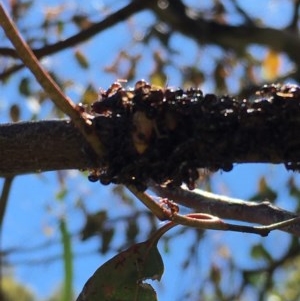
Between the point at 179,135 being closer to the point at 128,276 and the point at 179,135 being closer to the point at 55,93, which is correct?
the point at 55,93

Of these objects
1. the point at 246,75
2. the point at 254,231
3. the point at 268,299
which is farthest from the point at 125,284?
the point at 246,75

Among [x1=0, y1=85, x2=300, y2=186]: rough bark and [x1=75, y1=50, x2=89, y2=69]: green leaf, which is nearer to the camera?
[x1=0, y1=85, x2=300, y2=186]: rough bark

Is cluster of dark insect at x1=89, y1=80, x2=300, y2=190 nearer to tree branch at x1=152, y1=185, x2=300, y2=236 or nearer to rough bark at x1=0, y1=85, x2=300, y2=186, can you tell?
rough bark at x1=0, y1=85, x2=300, y2=186

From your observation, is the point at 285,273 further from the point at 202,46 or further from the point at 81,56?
the point at 81,56

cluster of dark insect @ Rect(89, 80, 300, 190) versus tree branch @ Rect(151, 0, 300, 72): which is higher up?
tree branch @ Rect(151, 0, 300, 72)

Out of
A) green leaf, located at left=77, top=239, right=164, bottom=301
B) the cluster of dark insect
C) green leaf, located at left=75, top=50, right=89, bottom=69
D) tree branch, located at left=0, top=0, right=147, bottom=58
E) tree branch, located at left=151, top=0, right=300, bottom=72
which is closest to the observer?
the cluster of dark insect

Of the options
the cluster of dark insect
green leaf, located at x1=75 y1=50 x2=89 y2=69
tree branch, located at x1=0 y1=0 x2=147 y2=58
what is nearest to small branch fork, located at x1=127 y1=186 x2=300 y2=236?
the cluster of dark insect

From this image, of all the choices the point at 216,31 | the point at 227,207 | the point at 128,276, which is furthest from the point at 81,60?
the point at 128,276
